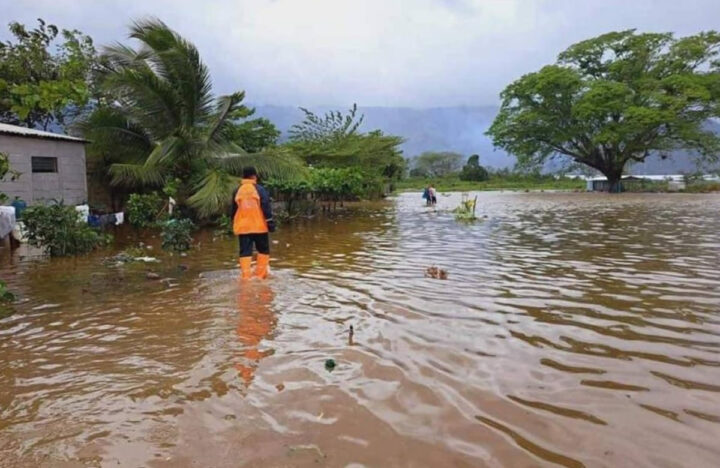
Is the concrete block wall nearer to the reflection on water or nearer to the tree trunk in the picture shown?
the reflection on water

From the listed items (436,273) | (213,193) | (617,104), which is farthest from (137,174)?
(617,104)

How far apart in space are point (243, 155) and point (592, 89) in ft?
114

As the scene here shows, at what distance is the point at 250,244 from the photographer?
8.27 metres

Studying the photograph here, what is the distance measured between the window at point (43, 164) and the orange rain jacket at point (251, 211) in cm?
851

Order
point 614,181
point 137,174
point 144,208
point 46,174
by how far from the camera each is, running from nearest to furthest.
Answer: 1. point 46,174
2. point 144,208
3. point 137,174
4. point 614,181

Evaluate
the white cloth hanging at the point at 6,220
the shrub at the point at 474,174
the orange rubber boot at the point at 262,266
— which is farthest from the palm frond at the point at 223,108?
the shrub at the point at 474,174

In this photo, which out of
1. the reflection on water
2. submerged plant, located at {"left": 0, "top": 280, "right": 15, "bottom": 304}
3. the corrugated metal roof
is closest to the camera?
the reflection on water

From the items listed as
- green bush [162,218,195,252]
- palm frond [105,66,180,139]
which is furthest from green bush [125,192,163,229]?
green bush [162,218,195,252]

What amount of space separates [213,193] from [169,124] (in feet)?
9.72

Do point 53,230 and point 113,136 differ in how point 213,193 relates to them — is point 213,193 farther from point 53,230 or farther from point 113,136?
point 53,230

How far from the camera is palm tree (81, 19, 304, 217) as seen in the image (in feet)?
48.7

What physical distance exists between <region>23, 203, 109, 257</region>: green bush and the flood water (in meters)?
1.77

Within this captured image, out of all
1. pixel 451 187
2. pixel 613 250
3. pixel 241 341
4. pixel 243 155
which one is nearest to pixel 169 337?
pixel 241 341

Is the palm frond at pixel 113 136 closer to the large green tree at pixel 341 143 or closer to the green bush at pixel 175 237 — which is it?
the green bush at pixel 175 237
